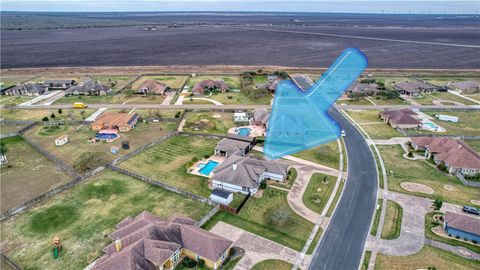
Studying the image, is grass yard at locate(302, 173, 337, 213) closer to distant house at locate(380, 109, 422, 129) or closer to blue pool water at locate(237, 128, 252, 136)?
blue pool water at locate(237, 128, 252, 136)

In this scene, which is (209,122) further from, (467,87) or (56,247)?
(467,87)

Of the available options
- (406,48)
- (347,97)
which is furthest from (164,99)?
(406,48)

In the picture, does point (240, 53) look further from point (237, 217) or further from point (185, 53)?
point (237, 217)

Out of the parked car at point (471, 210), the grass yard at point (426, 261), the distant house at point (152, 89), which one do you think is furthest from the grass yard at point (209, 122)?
the parked car at point (471, 210)

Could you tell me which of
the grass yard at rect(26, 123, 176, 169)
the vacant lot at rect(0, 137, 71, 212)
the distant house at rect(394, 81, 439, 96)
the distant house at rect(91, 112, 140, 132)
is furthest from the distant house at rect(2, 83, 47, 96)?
the distant house at rect(394, 81, 439, 96)

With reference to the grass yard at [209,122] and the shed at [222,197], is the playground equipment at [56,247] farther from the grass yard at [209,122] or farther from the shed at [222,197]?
the grass yard at [209,122]

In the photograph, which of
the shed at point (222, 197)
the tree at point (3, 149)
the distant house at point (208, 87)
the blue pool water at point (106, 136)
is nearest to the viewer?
the shed at point (222, 197)
